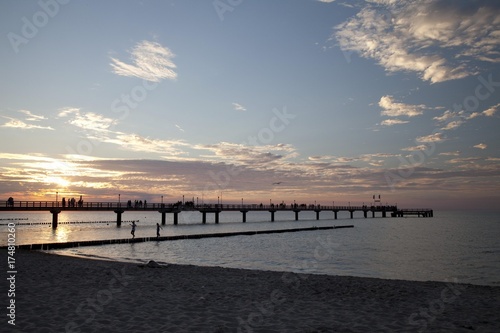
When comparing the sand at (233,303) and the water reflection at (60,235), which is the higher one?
the sand at (233,303)

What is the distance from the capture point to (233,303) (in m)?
13.0

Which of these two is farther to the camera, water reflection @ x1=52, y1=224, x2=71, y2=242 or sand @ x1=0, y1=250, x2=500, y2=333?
water reflection @ x1=52, y1=224, x2=71, y2=242

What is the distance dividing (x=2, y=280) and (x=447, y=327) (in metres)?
15.7

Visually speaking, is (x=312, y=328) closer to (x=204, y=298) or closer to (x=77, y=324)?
(x=204, y=298)

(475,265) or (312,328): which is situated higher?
(312,328)

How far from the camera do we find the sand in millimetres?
10195

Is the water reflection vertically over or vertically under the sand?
under

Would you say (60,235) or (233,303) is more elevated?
(233,303)

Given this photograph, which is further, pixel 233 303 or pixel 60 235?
pixel 60 235

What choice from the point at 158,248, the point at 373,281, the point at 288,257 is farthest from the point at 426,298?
the point at 158,248

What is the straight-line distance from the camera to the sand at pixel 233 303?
10195 mm

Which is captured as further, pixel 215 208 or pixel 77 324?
pixel 215 208

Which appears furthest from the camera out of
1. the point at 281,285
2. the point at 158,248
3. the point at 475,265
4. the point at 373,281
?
the point at 158,248

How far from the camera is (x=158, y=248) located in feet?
126
